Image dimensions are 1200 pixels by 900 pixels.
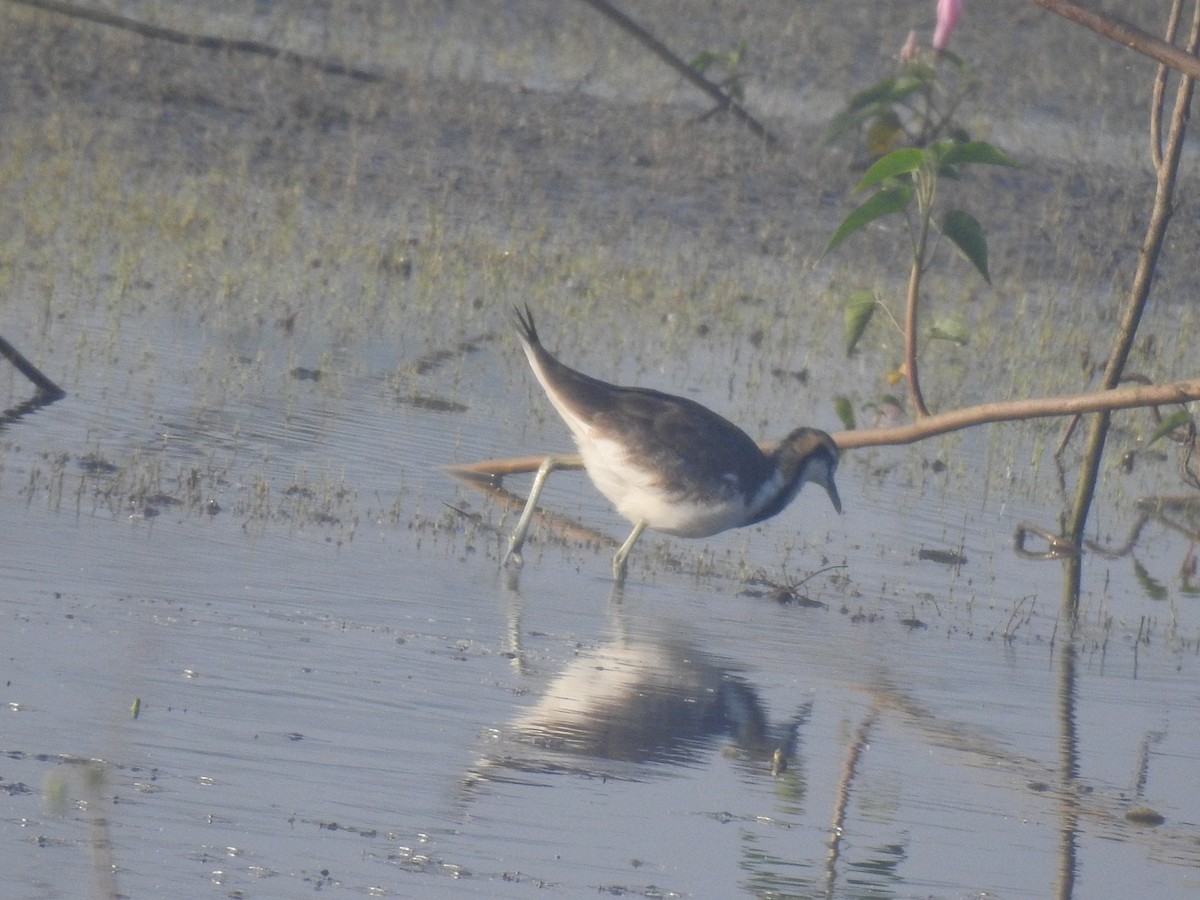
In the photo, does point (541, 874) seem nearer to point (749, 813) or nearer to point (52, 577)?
point (749, 813)

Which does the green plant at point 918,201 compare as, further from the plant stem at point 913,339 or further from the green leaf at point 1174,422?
the green leaf at point 1174,422

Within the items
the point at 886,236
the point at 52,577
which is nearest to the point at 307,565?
the point at 52,577

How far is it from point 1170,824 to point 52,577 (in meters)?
3.36

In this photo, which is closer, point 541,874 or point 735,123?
point 541,874

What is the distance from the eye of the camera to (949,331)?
7.77 metres

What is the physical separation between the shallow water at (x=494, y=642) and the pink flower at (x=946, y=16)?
199cm

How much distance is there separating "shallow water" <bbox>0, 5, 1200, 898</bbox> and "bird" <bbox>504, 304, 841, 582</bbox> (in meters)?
0.26

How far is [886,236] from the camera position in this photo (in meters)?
14.5

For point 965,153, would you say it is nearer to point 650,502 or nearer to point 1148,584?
point 650,502

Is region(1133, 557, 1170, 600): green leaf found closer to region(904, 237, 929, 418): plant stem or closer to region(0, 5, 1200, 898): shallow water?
region(0, 5, 1200, 898): shallow water

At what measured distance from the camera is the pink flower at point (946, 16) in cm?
570

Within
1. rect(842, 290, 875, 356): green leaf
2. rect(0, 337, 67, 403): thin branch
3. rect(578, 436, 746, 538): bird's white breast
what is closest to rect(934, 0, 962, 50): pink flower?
rect(842, 290, 875, 356): green leaf

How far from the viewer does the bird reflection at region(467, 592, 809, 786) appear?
17.0 ft

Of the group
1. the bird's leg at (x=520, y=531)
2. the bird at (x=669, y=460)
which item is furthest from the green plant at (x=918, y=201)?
the bird's leg at (x=520, y=531)
